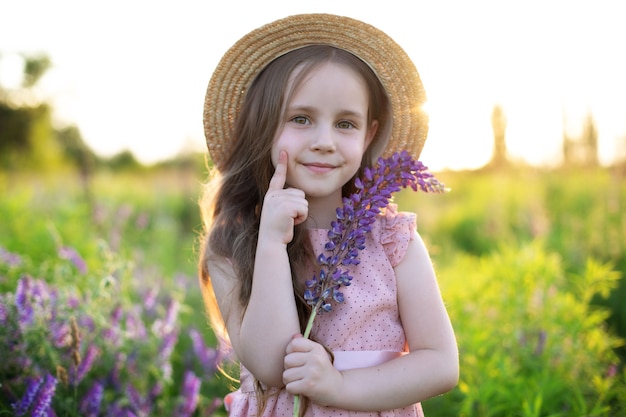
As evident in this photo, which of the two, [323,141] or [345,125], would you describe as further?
[345,125]

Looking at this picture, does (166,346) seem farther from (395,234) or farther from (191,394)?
(395,234)

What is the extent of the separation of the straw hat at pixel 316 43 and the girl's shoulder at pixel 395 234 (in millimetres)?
367

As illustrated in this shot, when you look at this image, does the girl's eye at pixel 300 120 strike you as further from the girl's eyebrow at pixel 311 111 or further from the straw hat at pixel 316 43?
the straw hat at pixel 316 43

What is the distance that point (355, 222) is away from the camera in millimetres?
1875

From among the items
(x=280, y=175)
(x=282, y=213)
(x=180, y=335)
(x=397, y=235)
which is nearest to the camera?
(x=282, y=213)

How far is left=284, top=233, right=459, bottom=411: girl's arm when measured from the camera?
1.88 metres

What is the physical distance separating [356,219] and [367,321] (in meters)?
0.44

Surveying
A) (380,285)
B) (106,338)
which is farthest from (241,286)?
(106,338)

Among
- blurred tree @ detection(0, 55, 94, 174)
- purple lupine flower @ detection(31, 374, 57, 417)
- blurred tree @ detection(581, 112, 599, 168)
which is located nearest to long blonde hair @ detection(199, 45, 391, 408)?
purple lupine flower @ detection(31, 374, 57, 417)

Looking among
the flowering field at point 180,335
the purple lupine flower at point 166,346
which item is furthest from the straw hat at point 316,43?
the purple lupine flower at point 166,346

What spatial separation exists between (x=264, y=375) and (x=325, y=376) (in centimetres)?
20

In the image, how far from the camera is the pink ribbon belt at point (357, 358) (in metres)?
2.09

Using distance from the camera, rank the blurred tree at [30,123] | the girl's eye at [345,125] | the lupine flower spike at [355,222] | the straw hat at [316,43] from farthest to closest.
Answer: the blurred tree at [30,123] → the straw hat at [316,43] → the girl's eye at [345,125] → the lupine flower spike at [355,222]

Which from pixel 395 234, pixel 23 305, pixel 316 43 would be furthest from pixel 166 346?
pixel 316 43
